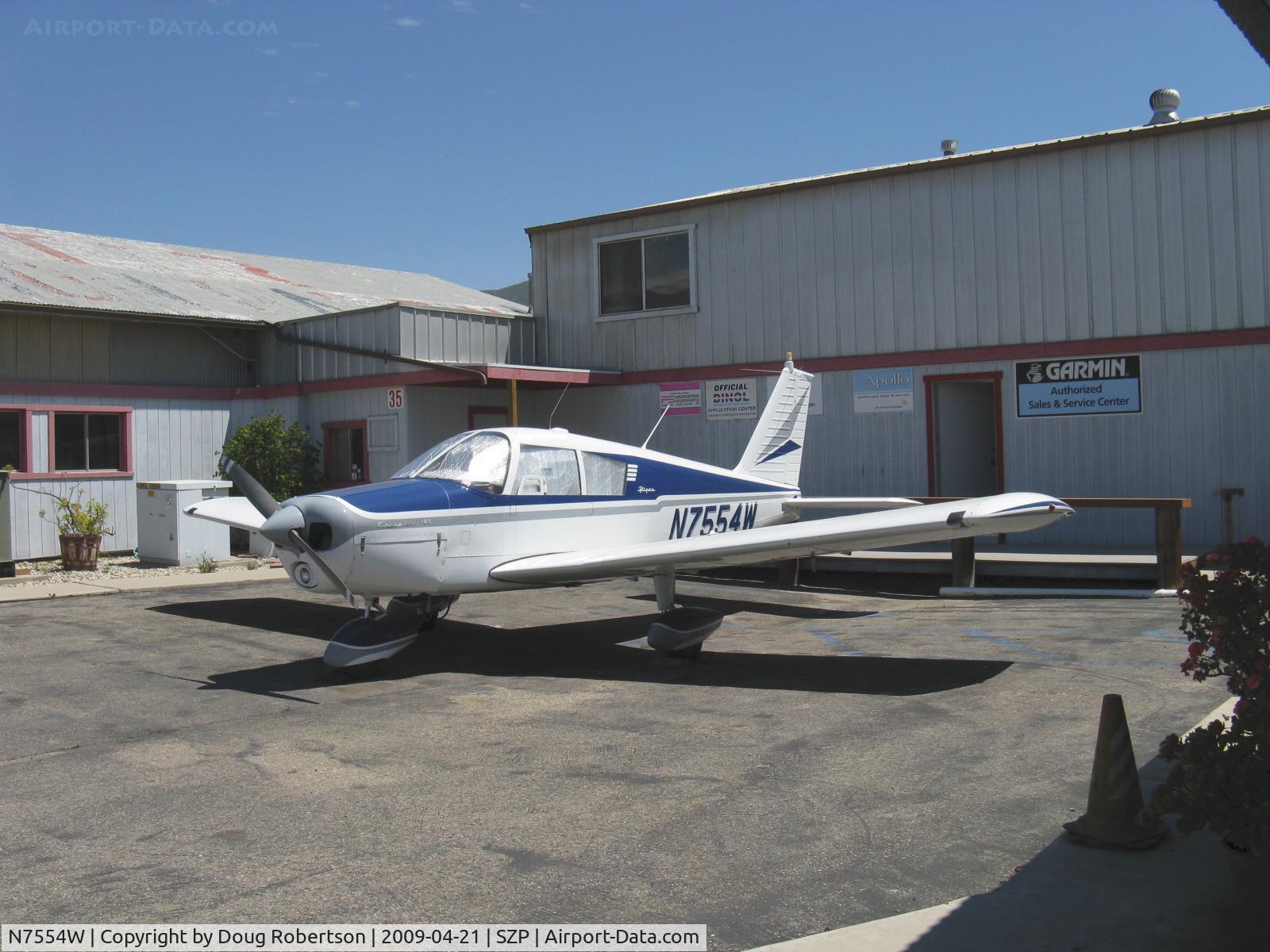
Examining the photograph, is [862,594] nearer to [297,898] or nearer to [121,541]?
[297,898]

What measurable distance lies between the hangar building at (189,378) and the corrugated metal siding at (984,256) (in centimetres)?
286

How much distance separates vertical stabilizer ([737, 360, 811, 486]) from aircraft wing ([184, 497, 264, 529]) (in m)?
5.92

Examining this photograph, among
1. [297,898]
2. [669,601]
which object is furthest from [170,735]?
[669,601]

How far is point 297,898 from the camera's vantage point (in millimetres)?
4062

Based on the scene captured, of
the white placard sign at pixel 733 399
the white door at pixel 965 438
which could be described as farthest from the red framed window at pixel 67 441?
the white door at pixel 965 438

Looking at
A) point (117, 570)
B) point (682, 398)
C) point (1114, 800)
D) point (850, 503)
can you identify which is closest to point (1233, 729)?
point (1114, 800)

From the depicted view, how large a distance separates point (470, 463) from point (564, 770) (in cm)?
408

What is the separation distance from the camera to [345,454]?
18.2 meters

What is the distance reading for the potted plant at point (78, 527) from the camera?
16.0 metres

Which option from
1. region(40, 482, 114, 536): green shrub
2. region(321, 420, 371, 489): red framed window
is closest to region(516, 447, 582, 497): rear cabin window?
region(321, 420, 371, 489): red framed window

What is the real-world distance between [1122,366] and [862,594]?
4520mm

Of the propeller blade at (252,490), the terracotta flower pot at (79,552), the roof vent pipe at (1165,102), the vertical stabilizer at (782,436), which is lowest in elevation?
the terracotta flower pot at (79,552)

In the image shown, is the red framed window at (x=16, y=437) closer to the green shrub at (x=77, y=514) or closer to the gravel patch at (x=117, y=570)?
the green shrub at (x=77, y=514)

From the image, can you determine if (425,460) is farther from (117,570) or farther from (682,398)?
(117,570)
